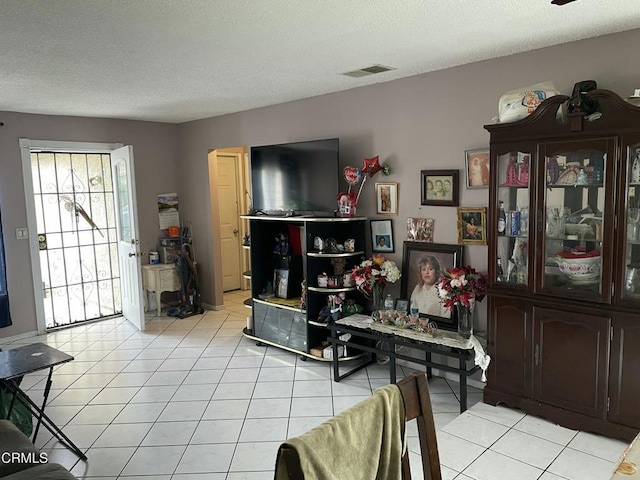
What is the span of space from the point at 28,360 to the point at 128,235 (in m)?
2.88

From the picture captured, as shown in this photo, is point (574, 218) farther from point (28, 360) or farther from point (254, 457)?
point (28, 360)

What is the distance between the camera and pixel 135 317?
553 cm

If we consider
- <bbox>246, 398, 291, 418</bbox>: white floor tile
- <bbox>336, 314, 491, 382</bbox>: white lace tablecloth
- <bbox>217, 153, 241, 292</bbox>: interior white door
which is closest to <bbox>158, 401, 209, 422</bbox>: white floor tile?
<bbox>246, 398, 291, 418</bbox>: white floor tile

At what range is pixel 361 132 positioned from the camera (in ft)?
13.9

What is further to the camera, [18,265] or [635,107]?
[18,265]

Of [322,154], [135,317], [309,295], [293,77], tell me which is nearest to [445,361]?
[309,295]

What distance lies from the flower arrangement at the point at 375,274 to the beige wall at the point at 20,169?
134 inches

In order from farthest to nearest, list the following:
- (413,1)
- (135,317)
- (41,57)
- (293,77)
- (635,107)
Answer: (135,317) < (293,77) < (41,57) < (635,107) < (413,1)

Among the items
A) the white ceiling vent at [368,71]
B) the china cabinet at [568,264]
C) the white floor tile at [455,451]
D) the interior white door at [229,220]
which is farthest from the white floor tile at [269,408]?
the interior white door at [229,220]

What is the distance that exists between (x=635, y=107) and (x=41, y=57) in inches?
137

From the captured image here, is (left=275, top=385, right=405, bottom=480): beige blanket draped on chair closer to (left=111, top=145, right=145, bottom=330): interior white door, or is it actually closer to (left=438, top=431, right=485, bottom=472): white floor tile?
(left=438, top=431, right=485, bottom=472): white floor tile

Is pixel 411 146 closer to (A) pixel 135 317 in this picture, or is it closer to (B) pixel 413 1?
(B) pixel 413 1

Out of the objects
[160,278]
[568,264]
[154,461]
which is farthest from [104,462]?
[160,278]

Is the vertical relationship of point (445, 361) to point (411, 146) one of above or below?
below
